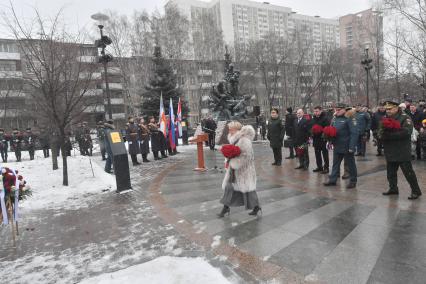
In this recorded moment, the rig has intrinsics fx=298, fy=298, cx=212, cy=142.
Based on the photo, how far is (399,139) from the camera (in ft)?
18.0

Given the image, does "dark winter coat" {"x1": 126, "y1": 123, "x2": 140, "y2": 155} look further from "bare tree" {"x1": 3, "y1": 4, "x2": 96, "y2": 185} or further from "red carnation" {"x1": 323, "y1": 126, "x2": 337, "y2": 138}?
"red carnation" {"x1": 323, "y1": 126, "x2": 337, "y2": 138}

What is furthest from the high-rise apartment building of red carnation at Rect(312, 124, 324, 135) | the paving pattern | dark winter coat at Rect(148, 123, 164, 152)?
the paving pattern

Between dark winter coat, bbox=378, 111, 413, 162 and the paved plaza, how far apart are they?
83 centimetres

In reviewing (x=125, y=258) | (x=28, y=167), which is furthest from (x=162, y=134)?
(x=125, y=258)

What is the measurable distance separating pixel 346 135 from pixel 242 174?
9.93 ft

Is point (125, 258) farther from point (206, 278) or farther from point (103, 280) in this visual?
point (206, 278)

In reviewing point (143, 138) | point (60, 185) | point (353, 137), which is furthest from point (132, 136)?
point (353, 137)

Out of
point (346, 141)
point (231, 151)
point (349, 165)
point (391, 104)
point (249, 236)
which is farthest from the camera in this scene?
point (349, 165)

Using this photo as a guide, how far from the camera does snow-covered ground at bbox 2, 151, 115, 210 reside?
7.16 m

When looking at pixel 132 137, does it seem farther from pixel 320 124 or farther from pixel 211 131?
pixel 320 124

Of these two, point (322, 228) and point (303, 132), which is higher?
point (303, 132)

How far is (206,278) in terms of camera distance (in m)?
3.24

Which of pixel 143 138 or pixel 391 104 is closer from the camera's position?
pixel 391 104

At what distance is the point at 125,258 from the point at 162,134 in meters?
9.74
